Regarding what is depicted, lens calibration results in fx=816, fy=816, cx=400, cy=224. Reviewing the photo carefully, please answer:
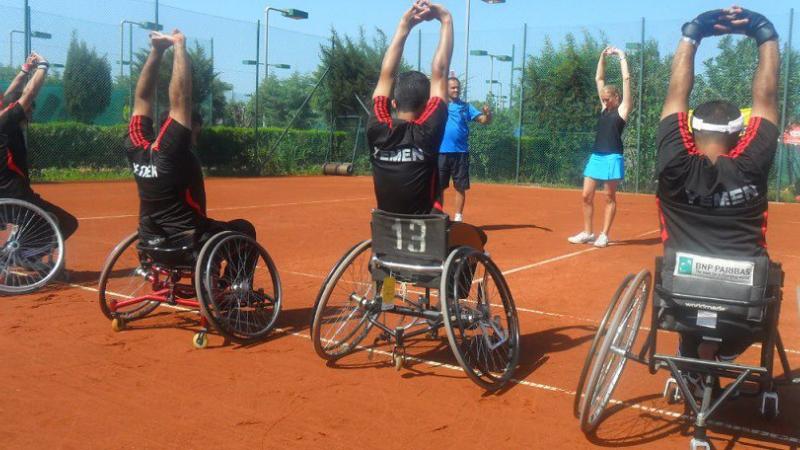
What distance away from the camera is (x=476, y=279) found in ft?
16.6

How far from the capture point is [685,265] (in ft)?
11.8

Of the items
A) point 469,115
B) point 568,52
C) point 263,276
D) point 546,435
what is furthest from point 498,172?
point 546,435

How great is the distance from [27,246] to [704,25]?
5.43 meters

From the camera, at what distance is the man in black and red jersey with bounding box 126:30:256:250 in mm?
5195

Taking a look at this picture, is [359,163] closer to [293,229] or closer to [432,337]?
[293,229]

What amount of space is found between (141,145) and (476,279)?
235cm

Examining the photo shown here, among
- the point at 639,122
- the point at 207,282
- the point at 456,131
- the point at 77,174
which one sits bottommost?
the point at 207,282

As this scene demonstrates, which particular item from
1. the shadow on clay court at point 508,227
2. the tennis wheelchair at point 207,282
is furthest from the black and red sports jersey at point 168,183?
the shadow on clay court at point 508,227

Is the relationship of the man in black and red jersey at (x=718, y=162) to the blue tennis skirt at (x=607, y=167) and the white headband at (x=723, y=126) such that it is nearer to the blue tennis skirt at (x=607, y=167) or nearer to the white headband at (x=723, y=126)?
the white headband at (x=723, y=126)

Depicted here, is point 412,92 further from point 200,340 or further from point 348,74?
point 348,74

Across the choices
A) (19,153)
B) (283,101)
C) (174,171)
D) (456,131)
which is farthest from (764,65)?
(283,101)

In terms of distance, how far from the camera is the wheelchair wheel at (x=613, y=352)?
11.4ft

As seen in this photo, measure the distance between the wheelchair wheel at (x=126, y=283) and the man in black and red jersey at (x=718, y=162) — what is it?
3355 millimetres

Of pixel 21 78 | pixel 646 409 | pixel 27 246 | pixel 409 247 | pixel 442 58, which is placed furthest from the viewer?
pixel 21 78
